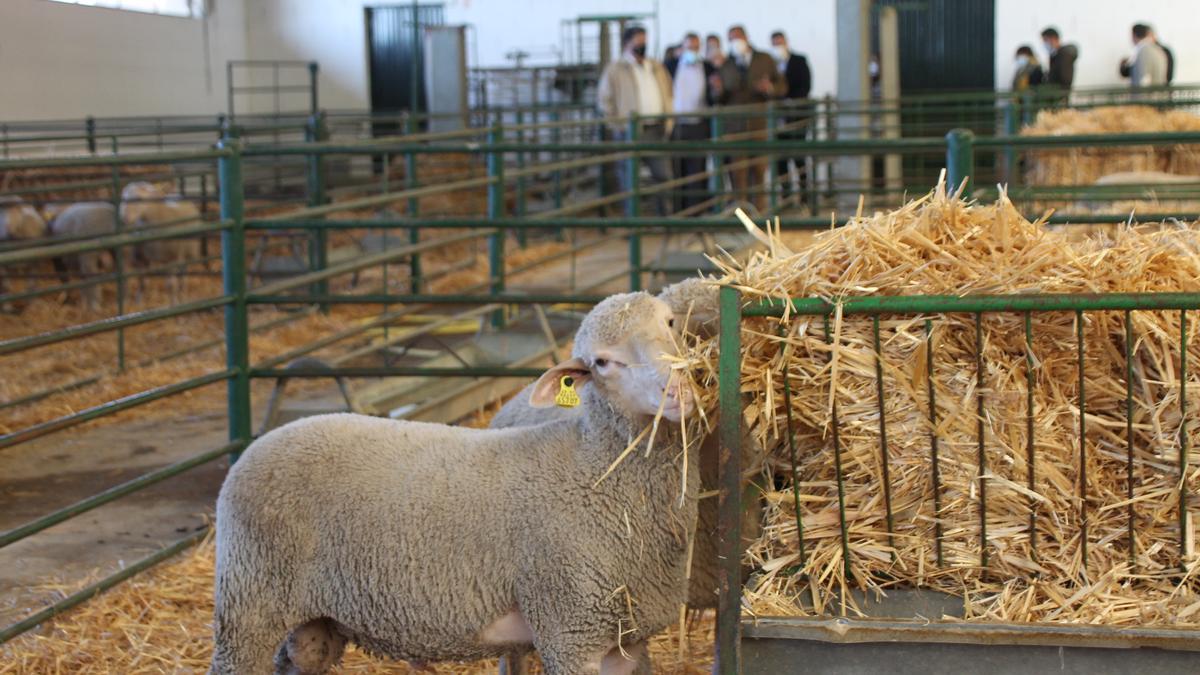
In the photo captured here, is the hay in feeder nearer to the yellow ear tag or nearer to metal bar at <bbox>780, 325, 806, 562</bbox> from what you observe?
the yellow ear tag

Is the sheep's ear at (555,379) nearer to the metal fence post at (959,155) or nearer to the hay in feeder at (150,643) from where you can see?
the hay in feeder at (150,643)

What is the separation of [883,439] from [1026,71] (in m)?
15.6

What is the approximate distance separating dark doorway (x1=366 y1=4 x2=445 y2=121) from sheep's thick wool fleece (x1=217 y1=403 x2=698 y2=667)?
1933 centimetres

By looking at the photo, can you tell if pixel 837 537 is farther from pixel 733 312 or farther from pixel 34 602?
pixel 34 602

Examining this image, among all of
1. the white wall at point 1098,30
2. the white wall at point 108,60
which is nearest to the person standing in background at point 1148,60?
the white wall at point 1098,30

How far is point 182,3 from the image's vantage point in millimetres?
14484

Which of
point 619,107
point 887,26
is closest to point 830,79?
point 887,26

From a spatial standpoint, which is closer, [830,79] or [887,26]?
[887,26]

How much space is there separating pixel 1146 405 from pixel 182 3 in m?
13.8

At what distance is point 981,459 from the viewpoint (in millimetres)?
2439

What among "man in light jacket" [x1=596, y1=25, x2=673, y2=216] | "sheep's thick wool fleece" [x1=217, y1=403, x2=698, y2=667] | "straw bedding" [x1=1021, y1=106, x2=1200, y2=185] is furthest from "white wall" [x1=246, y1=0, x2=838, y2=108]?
"sheep's thick wool fleece" [x1=217, y1=403, x2=698, y2=667]

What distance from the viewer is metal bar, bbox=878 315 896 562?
242 cm

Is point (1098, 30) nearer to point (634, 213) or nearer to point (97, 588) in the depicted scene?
point (634, 213)

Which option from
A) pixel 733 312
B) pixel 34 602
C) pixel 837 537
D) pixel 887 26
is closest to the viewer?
pixel 733 312
